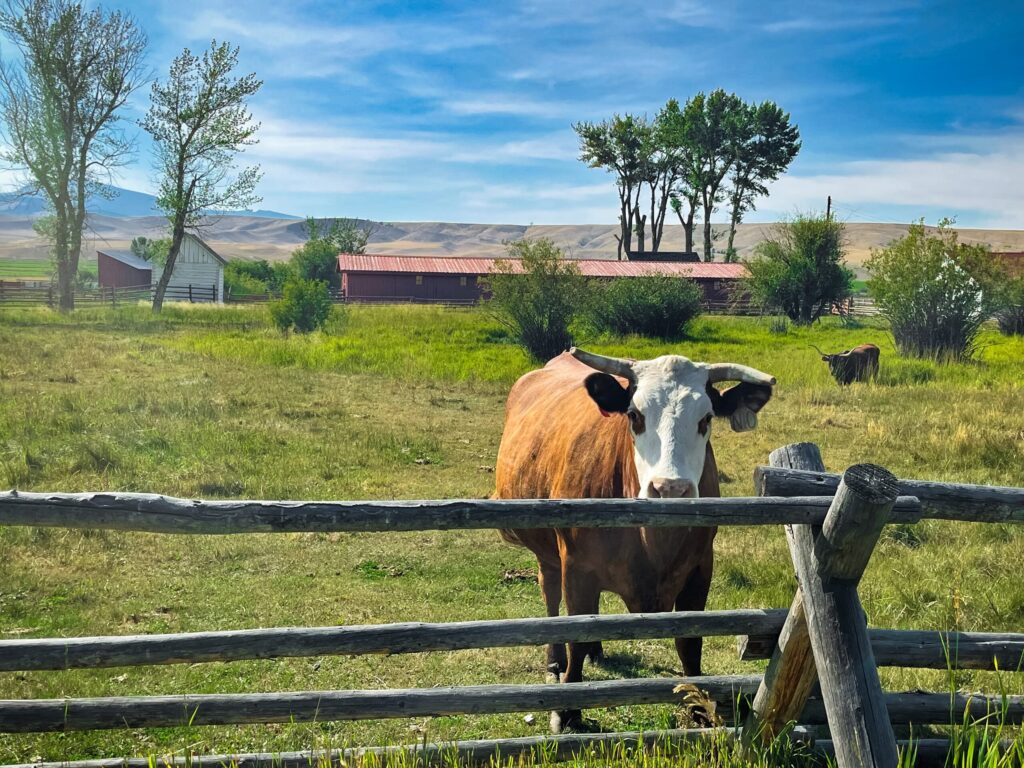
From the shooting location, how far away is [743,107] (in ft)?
228

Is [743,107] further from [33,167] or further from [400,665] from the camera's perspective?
[400,665]

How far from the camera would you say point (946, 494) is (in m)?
3.67

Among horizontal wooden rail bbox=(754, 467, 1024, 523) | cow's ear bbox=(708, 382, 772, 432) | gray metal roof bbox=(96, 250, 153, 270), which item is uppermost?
gray metal roof bbox=(96, 250, 153, 270)

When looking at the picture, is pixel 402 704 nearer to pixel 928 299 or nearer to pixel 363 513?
pixel 363 513

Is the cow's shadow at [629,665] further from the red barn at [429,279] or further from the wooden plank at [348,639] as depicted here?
the red barn at [429,279]

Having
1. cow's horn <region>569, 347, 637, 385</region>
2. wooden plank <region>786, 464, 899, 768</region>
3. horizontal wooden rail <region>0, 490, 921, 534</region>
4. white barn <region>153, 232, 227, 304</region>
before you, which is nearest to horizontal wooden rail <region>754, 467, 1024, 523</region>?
horizontal wooden rail <region>0, 490, 921, 534</region>

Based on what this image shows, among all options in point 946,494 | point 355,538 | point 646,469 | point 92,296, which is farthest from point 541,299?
point 92,296

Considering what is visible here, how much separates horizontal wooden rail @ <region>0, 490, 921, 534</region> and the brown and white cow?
2.14ft

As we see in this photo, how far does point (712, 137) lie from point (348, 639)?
237 feet

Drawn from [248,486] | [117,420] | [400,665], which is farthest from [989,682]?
[117,420]

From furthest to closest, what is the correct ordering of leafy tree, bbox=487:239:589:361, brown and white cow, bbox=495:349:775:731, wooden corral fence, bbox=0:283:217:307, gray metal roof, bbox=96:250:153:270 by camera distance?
gray metal roof, bbox=96:250:153:270 < wooden corral fence, bbox=0:283:217:307 < leafy tree, bbox=487:239:589:361 < brown and white cow, bbox=495:349:775:731

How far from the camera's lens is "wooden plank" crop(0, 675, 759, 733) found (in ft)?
12.2

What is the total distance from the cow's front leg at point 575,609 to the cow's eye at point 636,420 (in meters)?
0.91

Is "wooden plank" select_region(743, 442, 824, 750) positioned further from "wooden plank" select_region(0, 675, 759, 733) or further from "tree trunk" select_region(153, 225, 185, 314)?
"tree trunk" select_region(153, 225, 185, 314)
